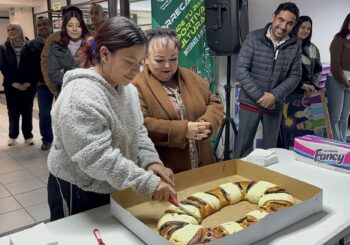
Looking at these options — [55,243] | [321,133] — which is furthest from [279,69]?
[55,243]

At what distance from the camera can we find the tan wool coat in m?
1.54

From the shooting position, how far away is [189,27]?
3438mm

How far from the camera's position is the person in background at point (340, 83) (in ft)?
10.3

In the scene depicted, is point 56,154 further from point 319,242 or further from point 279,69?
point 279,69

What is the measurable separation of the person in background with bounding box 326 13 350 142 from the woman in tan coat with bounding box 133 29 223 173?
194 cm

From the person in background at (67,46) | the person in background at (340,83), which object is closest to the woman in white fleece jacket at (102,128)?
the person in background at (67,46)

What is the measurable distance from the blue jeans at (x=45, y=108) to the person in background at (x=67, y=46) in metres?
0.73

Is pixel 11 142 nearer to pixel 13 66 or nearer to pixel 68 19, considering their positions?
pixel 13 66

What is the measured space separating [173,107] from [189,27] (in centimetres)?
200

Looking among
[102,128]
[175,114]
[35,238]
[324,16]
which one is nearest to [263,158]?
[175,114]

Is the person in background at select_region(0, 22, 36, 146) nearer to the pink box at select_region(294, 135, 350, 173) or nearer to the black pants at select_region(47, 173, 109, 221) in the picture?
the black pants at select_region(47, 173, 109, 221)

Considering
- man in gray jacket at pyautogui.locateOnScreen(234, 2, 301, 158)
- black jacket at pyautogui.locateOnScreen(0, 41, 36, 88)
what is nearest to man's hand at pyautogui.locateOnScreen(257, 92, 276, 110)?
man in gray jacket at pyautogui.locateOnScreen(234, 2, 301, 158)

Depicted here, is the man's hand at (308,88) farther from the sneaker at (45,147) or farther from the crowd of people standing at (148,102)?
the sneaker at (45,147)

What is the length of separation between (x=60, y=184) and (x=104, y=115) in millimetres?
346
